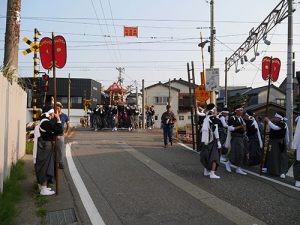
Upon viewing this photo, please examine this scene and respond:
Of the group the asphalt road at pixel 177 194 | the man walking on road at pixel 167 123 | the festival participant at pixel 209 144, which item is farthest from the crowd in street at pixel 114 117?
the festival participant at pixel 209 144

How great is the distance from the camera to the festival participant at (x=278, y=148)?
31.8 feet

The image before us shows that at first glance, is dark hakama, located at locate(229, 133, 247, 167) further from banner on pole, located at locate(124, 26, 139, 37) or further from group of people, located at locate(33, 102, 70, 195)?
banner on pole, located at locate(124, 26, 139, 37)

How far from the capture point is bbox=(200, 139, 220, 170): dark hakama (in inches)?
354

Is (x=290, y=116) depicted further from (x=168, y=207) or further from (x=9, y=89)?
(x=9, y=89)

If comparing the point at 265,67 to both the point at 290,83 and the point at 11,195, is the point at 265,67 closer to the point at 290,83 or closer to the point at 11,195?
the point at 290,83

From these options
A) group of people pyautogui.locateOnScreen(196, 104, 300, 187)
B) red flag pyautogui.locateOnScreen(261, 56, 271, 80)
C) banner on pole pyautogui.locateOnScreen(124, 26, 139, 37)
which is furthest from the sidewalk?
banner on pole pyautogui.locateOnScreen(124, 26, 139, 37)

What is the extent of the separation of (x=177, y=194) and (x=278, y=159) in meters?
4.02

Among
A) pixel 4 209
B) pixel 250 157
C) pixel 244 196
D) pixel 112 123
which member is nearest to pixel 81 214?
pixel 4 209

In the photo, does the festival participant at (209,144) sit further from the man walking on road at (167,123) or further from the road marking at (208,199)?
the man walking on road at (167,123)

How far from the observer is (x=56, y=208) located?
20.2ft

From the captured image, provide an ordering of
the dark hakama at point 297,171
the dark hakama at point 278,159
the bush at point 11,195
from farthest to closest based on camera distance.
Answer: the dark hakama at point 278,159 → the dark hakama at point 297,171 → the bush at point 11,195

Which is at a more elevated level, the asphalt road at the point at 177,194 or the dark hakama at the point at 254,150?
the dark hakama at the point at 254,150

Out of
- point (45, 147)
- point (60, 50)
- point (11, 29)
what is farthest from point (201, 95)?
point (45, 147)

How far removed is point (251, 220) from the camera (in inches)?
217
